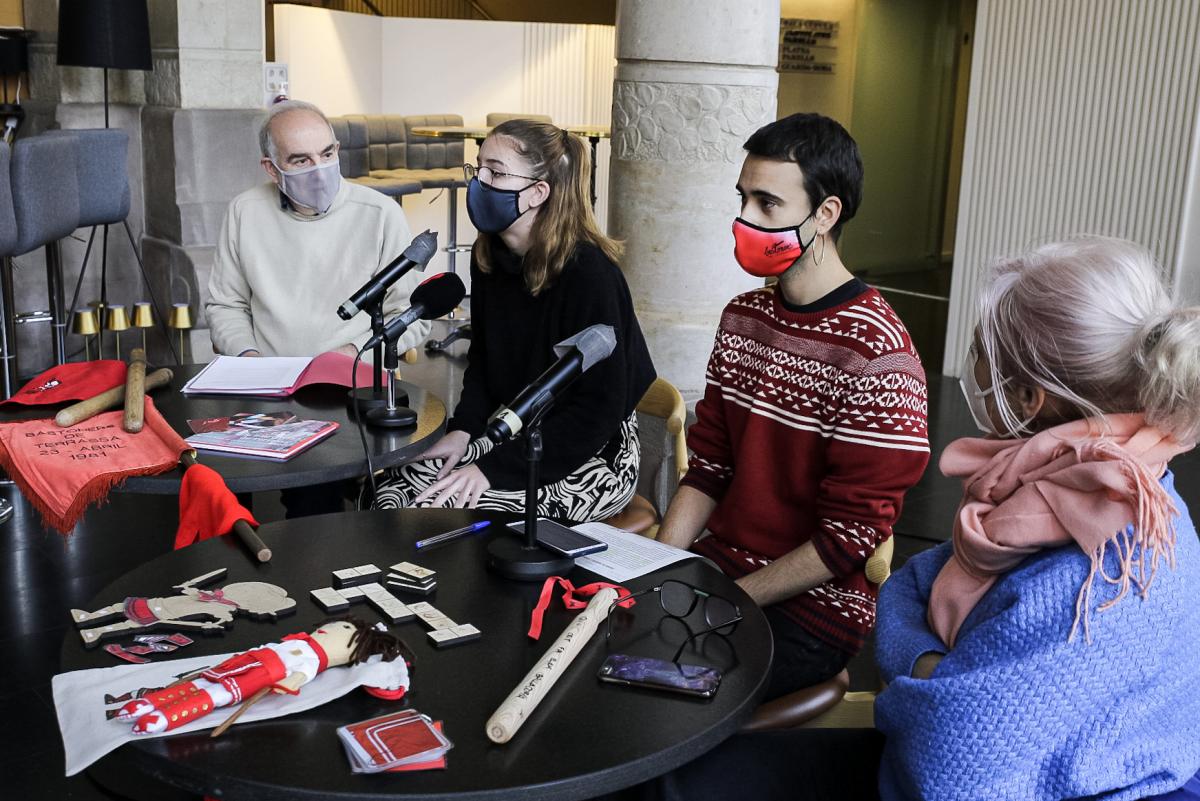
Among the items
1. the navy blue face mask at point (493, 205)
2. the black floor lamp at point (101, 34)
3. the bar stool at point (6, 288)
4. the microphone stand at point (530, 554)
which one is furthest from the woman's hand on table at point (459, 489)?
the black floor lamp at point (101, 34)

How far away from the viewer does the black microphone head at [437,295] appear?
8.30 feet

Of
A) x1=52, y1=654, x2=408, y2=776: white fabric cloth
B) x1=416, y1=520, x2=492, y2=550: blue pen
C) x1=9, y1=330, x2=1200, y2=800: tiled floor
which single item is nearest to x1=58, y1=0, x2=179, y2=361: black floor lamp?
x1=9, y1=330, x2=1200, y2=800: tiled floor

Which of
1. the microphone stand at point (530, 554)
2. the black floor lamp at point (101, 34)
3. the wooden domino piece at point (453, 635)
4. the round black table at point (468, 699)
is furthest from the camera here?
the black floor lamp at point (101, 34)

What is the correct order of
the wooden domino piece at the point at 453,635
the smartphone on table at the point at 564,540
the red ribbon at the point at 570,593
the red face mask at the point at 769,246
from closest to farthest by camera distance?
the wooden domino piece at the point at 453,635
the red ribbon at the point at 570,593
the smartphone on table at the point at 564,540
the red face mask at the point at 769,246

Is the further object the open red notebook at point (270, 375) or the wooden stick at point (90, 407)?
the open red notebook at point (270, 375)

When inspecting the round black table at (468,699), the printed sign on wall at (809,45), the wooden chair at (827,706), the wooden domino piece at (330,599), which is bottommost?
the wooden chair at (827,706)

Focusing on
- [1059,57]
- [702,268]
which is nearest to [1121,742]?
[702,268]

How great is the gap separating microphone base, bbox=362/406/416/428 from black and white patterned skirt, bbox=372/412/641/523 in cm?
15

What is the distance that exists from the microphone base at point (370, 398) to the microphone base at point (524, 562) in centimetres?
81

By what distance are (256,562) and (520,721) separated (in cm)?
68

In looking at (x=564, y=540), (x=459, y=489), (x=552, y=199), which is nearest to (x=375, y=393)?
(x=459, y=489)

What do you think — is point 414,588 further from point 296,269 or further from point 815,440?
point 296,269

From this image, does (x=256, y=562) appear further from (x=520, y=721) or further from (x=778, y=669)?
(x=778, y=669)

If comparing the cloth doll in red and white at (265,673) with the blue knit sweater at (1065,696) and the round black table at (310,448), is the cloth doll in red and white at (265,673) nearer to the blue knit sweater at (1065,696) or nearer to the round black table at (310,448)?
the blue knit sweater at (1065,696)
